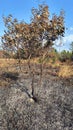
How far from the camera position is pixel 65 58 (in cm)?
2941

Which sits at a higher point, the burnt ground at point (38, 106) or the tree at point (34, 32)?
the tree at point (34, 32)

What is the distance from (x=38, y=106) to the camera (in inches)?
454

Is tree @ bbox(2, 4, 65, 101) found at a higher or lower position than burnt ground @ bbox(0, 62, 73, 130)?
higher

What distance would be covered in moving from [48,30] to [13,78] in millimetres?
5663

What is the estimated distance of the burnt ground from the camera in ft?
31.7

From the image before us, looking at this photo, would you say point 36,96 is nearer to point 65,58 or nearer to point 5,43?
point 5,43

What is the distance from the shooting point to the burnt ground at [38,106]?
9.66m

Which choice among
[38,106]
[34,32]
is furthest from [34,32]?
[38,106]

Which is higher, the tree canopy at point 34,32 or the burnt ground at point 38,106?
the tree canopy at point 34,32

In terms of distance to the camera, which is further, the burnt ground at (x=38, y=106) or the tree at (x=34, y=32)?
the tree at (x=34, y=32)

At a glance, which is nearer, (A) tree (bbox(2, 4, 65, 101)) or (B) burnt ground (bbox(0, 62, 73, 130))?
(B) burnt ground (bbox(0, 62, 73, 130))

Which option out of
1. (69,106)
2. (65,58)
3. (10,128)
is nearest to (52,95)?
(69,106)

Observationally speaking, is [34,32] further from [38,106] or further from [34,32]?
[38,106]

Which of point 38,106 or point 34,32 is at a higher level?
point 34,32
